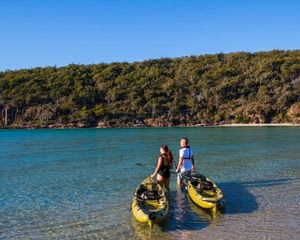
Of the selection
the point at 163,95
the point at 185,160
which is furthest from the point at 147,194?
the point at 163,95

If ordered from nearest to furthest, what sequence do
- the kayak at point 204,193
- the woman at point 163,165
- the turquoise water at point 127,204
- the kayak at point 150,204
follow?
the turquoise water at point 127,204 < the kayak at point 150,204 < the kayak at point 204,193 < the woman at point 163,165

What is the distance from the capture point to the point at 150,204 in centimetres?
1338

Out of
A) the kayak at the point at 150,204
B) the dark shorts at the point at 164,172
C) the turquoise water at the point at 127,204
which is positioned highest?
the dark shorts at the point at 164,172

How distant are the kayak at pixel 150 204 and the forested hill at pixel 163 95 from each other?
79483 mm

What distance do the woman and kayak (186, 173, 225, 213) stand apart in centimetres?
86

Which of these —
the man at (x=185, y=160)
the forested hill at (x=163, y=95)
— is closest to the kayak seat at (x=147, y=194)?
the man at (x=185, y=160)

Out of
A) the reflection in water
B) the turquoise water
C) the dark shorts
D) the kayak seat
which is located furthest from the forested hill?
the kayak seat

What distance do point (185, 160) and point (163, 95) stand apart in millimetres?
93201

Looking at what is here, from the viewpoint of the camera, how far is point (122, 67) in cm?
13100

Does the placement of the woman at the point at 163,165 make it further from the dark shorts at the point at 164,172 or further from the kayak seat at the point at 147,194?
the kayak seat at the point at 147,194

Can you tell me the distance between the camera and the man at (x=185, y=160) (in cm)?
1598

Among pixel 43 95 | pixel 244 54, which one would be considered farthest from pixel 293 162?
pixel 244 54

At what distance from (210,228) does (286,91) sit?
297ft

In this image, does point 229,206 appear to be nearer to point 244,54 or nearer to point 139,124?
point 139,124
